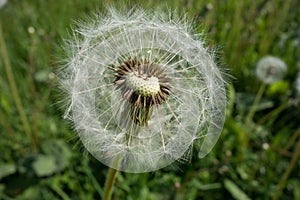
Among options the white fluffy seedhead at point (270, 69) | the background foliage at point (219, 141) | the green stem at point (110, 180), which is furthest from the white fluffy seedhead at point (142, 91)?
the white fluffy seedhead at point (270, 69)

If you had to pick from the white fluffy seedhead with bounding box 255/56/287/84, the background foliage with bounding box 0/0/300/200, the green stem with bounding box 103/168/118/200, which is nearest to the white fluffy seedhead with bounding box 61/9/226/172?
the green stem with bounding box 103/168/118/200

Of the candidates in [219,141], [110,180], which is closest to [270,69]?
[219,141]

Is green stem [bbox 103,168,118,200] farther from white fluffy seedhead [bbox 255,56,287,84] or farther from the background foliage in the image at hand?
white fluffy seedhead [bbox 255,56,287,84]

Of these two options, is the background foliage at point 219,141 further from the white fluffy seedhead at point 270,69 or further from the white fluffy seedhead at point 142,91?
the white fluffy seedhead at point 142,91

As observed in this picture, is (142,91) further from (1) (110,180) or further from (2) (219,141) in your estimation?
(2) (219,141)

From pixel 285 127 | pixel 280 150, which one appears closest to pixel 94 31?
pixel 280 150

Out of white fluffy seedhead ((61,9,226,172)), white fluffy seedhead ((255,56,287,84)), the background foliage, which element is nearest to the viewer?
white fluffy seedhead ((61,9,226,172))

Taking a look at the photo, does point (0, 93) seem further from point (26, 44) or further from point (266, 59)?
point (266, 59)
